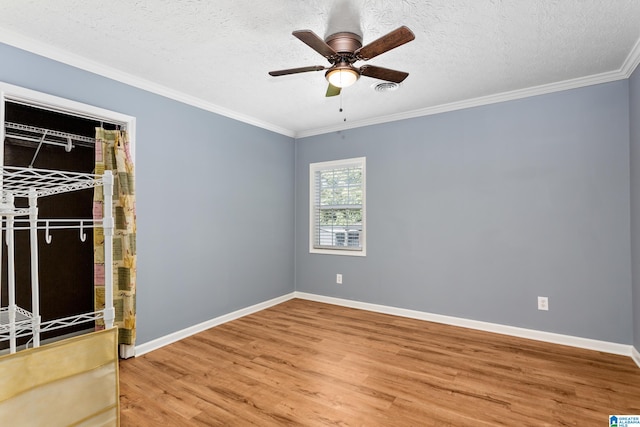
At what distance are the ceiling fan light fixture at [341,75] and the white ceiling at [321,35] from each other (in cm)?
28

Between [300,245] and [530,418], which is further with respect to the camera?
[300,245]

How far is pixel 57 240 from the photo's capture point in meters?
3.51

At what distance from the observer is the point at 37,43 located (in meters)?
2.42

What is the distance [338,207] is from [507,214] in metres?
2.16

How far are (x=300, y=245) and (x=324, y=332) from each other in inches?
68.2

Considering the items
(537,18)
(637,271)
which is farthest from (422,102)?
(637,271)

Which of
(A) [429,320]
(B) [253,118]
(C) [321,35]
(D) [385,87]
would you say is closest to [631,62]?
(D) [385,87]

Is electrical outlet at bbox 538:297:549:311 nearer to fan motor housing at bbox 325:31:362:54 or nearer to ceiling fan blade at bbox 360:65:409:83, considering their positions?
ceiling fan blade at bbox 360:65:409:83

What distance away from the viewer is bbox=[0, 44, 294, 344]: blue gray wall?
2873mm

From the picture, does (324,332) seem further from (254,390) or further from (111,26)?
(111,26)

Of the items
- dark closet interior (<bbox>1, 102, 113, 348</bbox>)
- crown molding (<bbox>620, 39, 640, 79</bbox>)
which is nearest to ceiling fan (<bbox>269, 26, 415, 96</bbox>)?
crown molding (<bbox>620, 39, 640, 79</bbox>)

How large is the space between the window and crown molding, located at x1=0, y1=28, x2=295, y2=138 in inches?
57.8

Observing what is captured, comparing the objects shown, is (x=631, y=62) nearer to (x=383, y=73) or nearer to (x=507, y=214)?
(x=507, y=214)

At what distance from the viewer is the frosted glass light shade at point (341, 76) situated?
2.26m
